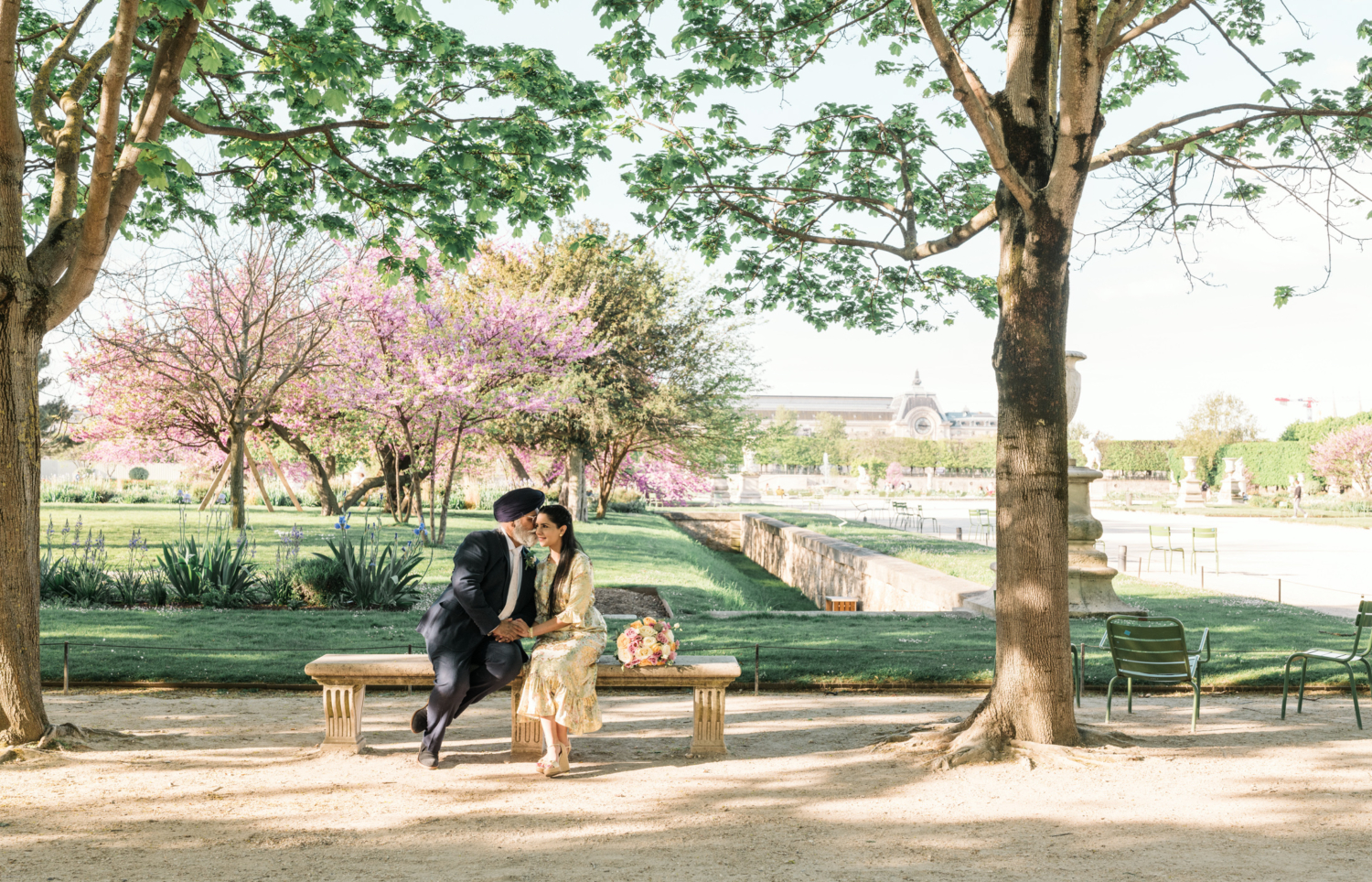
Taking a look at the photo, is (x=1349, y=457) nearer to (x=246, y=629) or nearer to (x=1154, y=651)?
(x=1154, y=651)

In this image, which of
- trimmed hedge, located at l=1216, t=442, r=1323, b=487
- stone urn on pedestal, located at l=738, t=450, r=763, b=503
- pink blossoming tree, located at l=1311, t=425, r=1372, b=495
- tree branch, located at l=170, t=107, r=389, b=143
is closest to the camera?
tree branch, located at l=170, t=107, r=389, b=143

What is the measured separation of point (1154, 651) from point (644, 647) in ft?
11.0

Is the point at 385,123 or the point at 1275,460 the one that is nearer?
the point at 385,123

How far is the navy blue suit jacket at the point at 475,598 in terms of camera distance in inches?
195

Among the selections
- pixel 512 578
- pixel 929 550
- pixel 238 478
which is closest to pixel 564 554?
pixel 512 578

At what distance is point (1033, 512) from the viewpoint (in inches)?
210

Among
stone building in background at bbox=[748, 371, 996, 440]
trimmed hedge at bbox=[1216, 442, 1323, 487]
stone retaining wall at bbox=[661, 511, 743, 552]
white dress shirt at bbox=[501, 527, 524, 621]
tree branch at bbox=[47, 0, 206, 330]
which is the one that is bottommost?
stone retaining wall at bbox=[661, 511, 743, 552]

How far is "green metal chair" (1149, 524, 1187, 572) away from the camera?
17.9m

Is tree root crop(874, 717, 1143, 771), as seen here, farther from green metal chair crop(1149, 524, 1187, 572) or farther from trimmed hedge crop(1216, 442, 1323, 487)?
trimmed hedge crop(1216, 442, 1323, 487)

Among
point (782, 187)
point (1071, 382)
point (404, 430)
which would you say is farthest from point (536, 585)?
point (404, 430)

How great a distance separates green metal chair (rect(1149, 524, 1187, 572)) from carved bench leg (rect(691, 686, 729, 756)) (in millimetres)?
14069

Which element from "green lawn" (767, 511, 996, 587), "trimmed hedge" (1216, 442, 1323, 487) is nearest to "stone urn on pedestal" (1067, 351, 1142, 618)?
"green lawn" (767, 511, 996, 587)

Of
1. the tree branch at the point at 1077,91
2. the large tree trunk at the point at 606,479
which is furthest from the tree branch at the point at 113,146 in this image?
the large tree trunk at the point at 606,479

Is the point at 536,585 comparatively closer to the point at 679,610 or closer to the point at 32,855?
the point at 32,855
